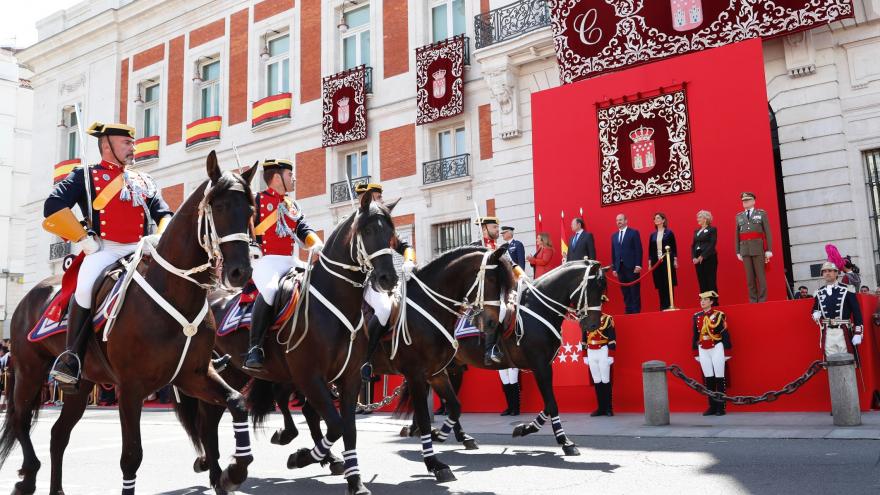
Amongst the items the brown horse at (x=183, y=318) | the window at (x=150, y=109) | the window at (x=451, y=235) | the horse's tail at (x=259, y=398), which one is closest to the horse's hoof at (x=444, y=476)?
the brown horse at (x=183, y=318)

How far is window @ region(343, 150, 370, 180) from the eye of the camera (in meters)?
23.5

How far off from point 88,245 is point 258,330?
1.71 metres

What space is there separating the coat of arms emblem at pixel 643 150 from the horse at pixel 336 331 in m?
10.2

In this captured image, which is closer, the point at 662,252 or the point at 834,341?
the point at 834,341

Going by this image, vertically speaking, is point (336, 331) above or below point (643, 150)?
below

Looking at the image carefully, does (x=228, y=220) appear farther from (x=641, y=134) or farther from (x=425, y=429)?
(x=641, y=134)

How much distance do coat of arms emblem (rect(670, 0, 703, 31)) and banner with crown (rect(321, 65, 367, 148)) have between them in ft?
33.9

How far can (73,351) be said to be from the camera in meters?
5.61

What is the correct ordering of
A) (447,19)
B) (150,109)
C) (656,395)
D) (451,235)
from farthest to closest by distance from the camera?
(150,109) < (447,19) < (451,235) < (656,395)

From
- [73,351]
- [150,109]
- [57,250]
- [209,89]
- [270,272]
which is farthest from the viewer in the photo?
[57,250]

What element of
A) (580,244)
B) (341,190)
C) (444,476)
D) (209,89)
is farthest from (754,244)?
(209,89)

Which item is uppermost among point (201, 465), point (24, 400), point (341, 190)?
point (341, 190)

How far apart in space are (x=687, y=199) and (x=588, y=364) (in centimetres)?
469

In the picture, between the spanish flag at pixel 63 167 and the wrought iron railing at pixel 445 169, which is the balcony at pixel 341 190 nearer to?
the wrought iron railing at pixel 445 169
